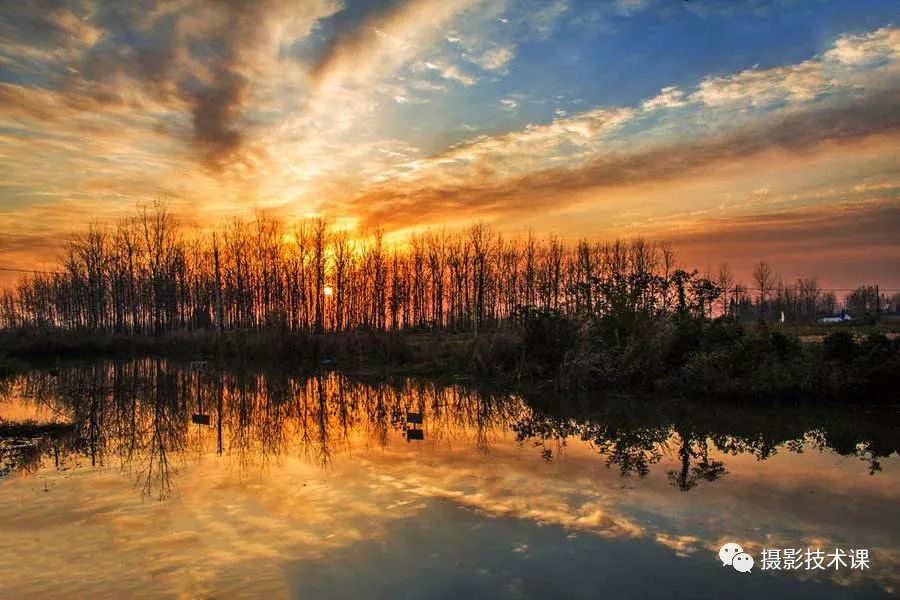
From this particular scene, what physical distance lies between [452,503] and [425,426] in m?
5.30

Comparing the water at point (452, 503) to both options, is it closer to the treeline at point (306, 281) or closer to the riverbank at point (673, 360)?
the riverbank at point (673, 360)

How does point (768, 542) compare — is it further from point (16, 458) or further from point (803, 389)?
point (16, 458)

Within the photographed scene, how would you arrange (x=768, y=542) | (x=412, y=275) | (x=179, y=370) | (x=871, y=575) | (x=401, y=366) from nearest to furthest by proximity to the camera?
(x=871, y=575), (x=768, y=542), (x=401, y=366), (x=179, y=370), (x=412, y=275)

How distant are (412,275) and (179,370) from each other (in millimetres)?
26468

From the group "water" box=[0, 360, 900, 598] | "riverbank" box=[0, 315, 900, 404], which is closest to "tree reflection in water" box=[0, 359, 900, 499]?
"water" box=[0, 360, 900, 598]

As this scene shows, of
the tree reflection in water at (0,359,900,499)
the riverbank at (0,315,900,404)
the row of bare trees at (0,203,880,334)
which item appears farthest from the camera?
the row of bare trees at (0,203,880,334)

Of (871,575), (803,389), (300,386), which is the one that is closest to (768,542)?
(871,575)

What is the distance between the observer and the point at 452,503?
6840mm

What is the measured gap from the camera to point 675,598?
14.7ft

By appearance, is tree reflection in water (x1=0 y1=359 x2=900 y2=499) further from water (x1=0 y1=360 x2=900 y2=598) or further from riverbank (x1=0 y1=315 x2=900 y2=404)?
riverbank (x1=0 y1=315 x2=900 y2=404)

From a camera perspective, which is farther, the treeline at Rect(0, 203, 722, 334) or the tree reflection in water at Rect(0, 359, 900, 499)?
the treeline at Rect(0, 203, 722, 334)

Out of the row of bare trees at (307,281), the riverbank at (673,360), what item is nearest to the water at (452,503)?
the riverbank at (673,360)

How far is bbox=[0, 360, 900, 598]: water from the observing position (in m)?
4.84

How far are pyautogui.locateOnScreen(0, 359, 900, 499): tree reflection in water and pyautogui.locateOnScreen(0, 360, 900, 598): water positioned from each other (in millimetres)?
80
